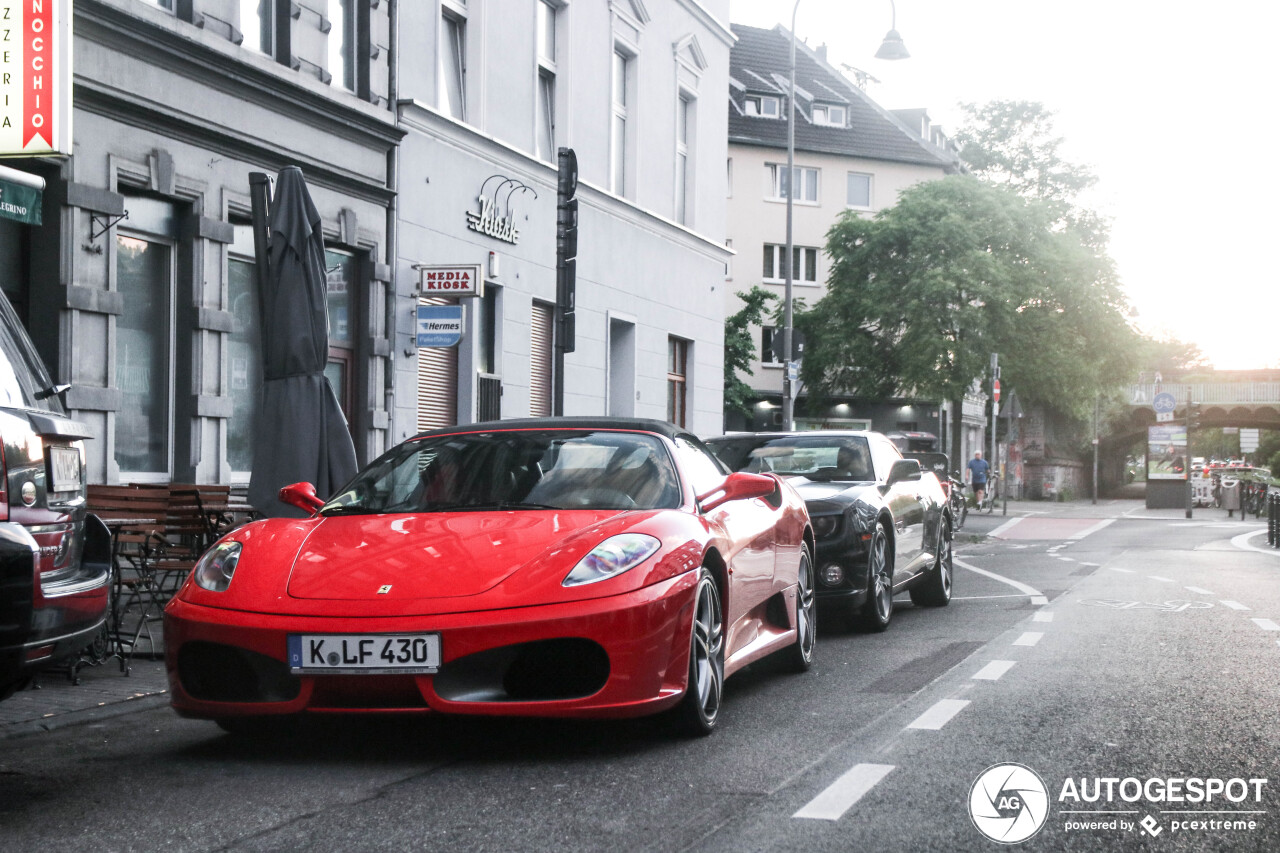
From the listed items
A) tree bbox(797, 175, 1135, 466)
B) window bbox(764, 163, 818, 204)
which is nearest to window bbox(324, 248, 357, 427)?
tree bbox(797, 175, 1135, 466)

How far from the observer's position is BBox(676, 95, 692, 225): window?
28.8 meters

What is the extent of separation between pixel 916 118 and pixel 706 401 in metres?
44.0

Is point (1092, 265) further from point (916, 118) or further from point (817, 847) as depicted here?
point (817, 847)

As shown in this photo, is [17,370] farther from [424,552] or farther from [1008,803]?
[1008,803]

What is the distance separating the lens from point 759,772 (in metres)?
5.37

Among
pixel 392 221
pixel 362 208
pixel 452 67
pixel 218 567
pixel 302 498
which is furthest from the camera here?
pixel 452 67

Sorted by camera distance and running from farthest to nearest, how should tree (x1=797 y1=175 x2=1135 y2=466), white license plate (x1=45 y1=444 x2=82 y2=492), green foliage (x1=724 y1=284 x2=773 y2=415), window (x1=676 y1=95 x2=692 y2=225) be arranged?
tree (x1=797 y1=175 x2=1135 y2=466)
green foliage (x1=724 y1=284 x2=773 y2=415)
window (x1=676 y1=95 x2=692 y2=225)
white license plate (x1=45 y1=444 x2=82 y2=492)

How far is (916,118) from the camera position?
230ft

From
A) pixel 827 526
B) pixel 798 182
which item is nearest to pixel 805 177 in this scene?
pixel 798 182

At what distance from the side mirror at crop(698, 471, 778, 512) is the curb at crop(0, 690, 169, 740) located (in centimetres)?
284

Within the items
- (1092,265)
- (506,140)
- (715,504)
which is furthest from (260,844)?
(1092,265)

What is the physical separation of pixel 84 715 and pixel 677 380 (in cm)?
2225

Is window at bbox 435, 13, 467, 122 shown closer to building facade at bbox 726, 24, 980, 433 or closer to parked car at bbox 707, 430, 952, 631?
parked car at bbox 707, 430, 952, 631

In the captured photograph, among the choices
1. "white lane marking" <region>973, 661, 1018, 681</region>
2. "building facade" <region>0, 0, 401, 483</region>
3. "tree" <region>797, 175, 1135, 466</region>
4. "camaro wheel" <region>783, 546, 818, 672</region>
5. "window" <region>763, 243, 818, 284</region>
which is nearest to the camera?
"white lane marking" <region>973, 661, 1018, 681</region>
